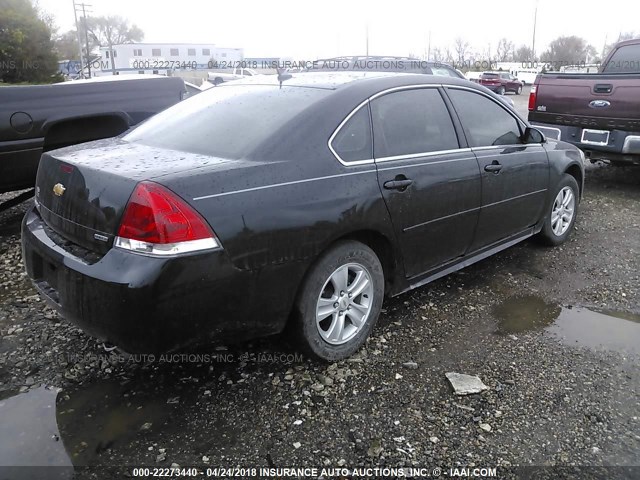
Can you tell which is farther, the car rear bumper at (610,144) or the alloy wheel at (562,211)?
the car rear bumper at (610,144)

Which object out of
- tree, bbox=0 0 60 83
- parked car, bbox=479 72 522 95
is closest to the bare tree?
parked car, bbox=479 72 522 95

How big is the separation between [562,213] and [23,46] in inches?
895

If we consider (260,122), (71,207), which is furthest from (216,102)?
(71,207)

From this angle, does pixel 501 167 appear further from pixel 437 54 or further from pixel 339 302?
pixel 437 54

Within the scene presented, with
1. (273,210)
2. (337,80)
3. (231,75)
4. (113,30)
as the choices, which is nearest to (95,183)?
(273,210)

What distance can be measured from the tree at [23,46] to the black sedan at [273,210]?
1996 cm

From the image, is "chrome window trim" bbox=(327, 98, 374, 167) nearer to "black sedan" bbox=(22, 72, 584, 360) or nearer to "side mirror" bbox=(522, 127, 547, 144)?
→ "black sedan" bbox=(22, 72, 584, 360)

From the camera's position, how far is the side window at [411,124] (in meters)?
3.21

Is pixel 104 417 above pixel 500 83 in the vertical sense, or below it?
below

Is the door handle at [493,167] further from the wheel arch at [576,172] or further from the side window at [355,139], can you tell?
the wheel arch at [576,172]

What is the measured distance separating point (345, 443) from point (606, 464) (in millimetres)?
1150

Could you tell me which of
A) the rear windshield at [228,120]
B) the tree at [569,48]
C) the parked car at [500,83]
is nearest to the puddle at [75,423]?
the rear windshield at [228,120]

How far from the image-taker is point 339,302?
9.86 ft

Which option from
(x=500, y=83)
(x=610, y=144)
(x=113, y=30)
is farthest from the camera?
(x=113, y=30)
